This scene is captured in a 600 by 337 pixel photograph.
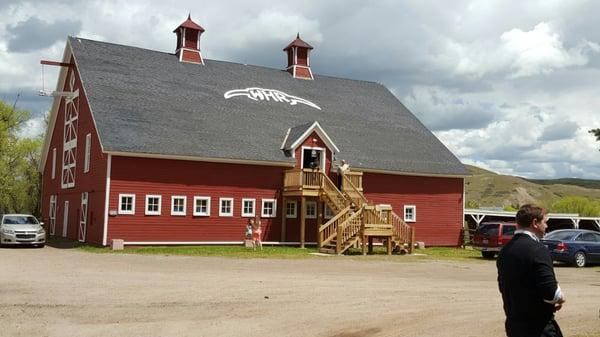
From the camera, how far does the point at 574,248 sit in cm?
2456

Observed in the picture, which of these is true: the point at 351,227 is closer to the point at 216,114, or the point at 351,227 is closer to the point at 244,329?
the point at 216,114

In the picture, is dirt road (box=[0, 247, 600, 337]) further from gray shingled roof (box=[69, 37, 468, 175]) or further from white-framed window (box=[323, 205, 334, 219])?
white-framed window (box=[323, 205, 334, 219])

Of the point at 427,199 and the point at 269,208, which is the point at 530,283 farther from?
the point at 427,199

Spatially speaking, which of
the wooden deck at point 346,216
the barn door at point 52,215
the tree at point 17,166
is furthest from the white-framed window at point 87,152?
the tree at point 17,166

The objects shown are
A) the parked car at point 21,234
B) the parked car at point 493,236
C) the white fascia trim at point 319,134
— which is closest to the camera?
the parked car at point 493,236

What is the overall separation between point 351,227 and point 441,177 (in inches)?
447

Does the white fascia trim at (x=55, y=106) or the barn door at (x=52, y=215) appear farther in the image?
the barn door at (x=52, y=215)

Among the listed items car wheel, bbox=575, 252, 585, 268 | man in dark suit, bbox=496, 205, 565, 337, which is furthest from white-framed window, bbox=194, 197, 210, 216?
man in dark suit, bbox=496, 205, 565, 337

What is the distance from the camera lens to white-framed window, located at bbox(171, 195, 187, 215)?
29422mm

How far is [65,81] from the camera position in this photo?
36875 mm

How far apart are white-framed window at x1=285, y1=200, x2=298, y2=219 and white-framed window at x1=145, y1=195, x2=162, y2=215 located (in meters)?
6.55

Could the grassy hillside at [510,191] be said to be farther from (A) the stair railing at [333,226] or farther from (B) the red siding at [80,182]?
(A) the stair railing at [333,226]

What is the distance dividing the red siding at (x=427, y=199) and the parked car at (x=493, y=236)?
24.4ft

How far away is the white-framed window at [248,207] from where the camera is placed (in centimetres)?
3131
